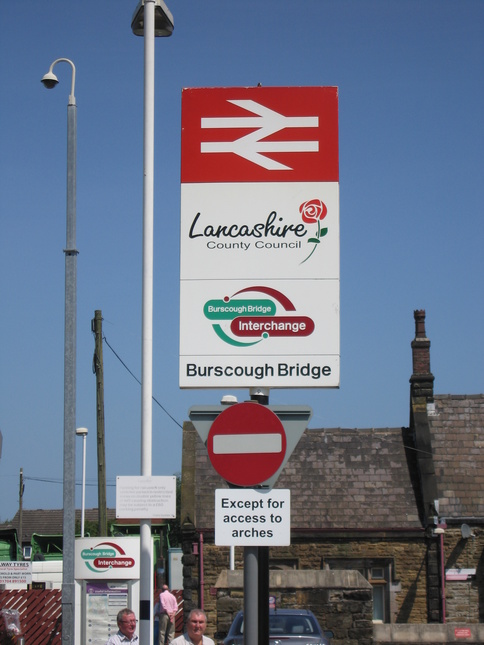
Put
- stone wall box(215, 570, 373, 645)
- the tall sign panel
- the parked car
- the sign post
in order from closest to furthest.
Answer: the sign post, the tall sign panel, the parked car, stone wall box(215, 570, 373, 645)

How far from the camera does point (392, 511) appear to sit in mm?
28422

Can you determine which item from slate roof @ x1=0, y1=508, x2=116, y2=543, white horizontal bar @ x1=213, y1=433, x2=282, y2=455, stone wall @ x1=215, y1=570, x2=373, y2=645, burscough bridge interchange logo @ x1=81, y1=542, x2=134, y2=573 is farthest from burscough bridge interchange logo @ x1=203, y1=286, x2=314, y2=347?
slate roof @ x1=0, y1=508, x2=116, y2=543

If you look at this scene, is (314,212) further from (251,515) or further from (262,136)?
(251,515)

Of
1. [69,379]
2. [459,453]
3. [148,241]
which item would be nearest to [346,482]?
[459,453]

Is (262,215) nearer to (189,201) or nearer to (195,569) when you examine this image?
(189,201)

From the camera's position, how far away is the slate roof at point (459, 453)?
92.2 feet

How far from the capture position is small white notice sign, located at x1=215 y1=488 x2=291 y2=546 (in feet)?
19.5

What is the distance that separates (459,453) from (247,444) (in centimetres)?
2458

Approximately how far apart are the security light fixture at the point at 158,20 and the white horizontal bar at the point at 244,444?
5482mm

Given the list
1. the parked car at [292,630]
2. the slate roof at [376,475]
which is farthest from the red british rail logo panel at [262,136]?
the slate roof at [376,475]

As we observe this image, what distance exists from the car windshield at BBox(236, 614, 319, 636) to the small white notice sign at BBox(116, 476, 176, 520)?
493cm

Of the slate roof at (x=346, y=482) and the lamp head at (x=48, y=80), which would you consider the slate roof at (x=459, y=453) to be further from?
the lamp head at (x=48, y=80)

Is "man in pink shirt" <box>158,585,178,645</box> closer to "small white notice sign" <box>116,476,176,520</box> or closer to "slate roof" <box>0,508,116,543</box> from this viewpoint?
"small white notice sign" <box>116,476,176,520</box>

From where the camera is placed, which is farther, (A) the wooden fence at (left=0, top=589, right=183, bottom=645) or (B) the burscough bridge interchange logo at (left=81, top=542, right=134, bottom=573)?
(A) the wooden fence at (left=0, top=589, right=183, bottom=645)
